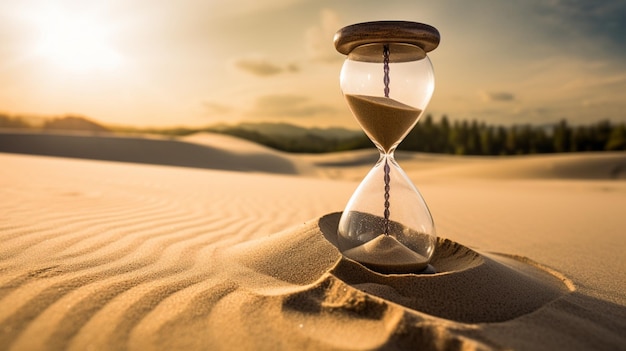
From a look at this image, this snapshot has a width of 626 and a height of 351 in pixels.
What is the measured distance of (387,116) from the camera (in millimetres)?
2072

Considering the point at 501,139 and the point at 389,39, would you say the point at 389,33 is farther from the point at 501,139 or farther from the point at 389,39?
the point at 501,139

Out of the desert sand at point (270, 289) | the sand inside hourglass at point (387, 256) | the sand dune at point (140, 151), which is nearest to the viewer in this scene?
the desert sand at point (270, 289)

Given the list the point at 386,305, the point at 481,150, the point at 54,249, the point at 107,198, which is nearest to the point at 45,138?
the point at 107,198

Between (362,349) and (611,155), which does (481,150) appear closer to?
(611,155)

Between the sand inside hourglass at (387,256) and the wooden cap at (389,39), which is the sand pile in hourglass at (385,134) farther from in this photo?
the wooden cap at (389,39)

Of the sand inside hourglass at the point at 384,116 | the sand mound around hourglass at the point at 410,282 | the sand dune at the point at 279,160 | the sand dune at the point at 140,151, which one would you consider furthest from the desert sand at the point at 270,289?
the sand dune at the point at 140,151

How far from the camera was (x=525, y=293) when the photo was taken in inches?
80.0

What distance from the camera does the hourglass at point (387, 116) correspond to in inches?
81.4

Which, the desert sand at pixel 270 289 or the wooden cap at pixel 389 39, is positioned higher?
the wooden cap at pixel 389 39

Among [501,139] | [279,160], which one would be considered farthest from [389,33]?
[501,139]

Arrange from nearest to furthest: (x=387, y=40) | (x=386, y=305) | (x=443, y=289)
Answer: (x=386, y=305), (x=443, y=289), (x=387, y=40)

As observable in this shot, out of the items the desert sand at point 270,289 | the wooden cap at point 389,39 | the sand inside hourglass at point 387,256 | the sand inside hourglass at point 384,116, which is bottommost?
the desert sand at point 270,289

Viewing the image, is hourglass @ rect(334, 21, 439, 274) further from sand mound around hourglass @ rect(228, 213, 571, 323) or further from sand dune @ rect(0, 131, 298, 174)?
sand dune @ rect(0, 131, 298, 174)

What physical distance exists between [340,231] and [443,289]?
0.61m
